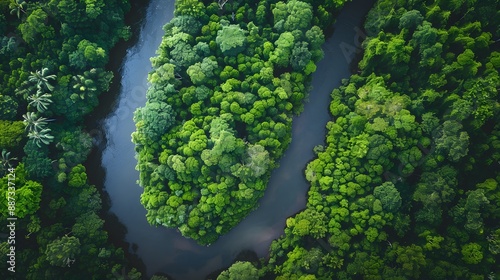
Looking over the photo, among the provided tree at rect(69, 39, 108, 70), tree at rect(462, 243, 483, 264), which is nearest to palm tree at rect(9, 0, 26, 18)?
tree at rect(69, 39, 108, 70)

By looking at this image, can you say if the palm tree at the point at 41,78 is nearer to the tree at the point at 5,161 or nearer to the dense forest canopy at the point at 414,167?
the tree at the point at 5,161

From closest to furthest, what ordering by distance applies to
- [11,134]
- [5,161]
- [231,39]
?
Answer: [5,161]
[11,134]
[231,39]

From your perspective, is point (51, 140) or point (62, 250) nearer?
point (62, 250)

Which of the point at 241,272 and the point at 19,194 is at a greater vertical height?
the point at 19,194

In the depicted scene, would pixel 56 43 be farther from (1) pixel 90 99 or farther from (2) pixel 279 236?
(2) pixel 279 236

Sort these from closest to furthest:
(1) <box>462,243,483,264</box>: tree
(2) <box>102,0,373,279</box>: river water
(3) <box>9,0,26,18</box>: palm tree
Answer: (1) <box>462,243,483,264</box>: tree, (3) <box>9,0,26,18</box>: palm tree, (2) <box>102,0,373,279</box>: river water

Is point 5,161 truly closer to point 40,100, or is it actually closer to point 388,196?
point 40,100

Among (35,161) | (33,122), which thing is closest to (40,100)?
(33,122)

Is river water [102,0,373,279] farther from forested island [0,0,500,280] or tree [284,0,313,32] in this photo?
tree [284,0,313,32]
